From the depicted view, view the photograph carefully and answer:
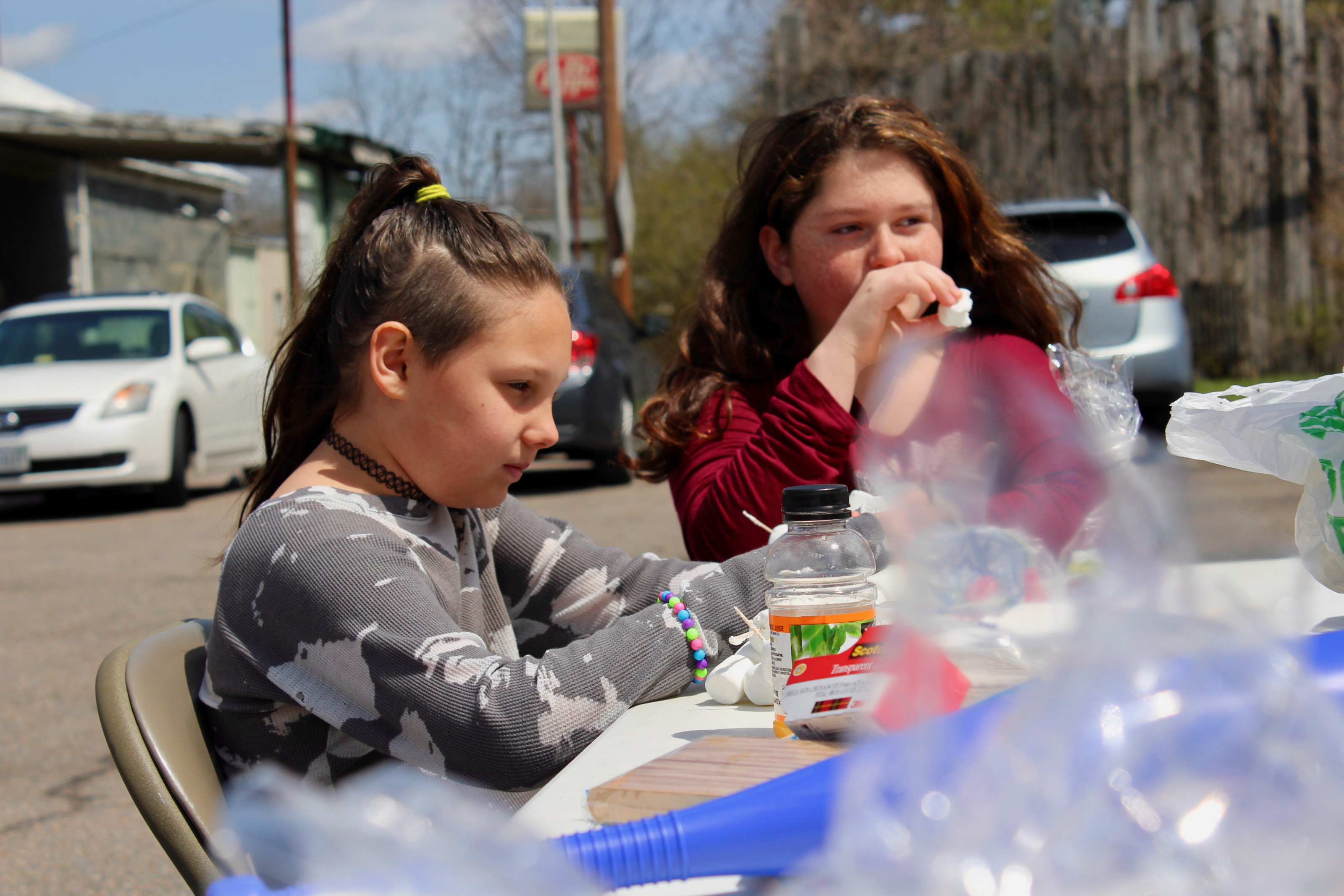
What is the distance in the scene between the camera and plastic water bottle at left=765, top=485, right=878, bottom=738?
1.03 metres

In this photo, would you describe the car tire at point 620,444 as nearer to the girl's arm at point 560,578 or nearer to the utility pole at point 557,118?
the girl's arm at point 560,578

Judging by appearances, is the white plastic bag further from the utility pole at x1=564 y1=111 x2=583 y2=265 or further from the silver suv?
the utility pole at x1=564 y1=111 x2=583 y2=265

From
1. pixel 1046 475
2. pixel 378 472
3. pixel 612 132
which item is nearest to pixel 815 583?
pixel 1046 475

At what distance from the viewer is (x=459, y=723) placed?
1174mm

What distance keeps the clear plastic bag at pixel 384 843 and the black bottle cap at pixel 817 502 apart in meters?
0.67

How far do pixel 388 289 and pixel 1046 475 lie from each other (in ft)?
3.69

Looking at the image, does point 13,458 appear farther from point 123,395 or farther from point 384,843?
point 384,843

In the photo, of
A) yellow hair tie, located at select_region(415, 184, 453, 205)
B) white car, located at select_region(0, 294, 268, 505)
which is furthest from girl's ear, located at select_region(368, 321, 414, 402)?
white car, located at select_region(0, 294, 268, 505)

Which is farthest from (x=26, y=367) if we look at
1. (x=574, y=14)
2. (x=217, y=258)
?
(x=217, y=258)

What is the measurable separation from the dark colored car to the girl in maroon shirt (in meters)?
4.78

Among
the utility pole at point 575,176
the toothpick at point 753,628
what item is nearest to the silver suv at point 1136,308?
the toothpick at point 753,628

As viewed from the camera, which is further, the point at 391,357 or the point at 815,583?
the point at 391,357

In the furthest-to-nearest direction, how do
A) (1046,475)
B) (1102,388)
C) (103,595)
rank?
(103,595) → (1102,388) → (1046,475)

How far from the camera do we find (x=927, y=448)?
76 centimetres
